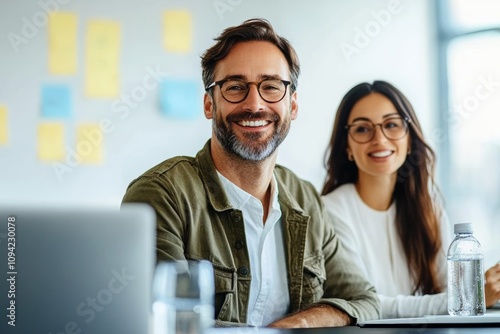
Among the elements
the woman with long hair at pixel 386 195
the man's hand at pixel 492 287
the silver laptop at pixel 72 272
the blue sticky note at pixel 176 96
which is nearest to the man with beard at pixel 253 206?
the blue sticky note at pixel 176 96

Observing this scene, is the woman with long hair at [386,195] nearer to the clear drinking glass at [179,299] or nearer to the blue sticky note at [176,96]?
the blue sticky note at [176,96]

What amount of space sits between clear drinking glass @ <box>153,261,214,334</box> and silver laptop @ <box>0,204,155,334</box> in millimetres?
62

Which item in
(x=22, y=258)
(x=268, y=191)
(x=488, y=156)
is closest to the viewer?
(x=22, y=258)

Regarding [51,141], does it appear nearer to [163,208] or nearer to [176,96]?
[176,96]

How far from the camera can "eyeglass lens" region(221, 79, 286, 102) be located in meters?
2.18

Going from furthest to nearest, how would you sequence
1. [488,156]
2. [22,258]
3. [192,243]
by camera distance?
[488,156] → [192,243] → [22,258]

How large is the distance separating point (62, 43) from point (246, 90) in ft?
1.98

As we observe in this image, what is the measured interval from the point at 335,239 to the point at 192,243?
1.67 ft

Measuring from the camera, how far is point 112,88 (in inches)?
92.7

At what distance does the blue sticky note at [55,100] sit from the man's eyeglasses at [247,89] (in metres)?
0.48

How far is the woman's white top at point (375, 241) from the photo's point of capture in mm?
2398

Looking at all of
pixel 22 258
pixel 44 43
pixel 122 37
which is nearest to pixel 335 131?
pixel 122 37

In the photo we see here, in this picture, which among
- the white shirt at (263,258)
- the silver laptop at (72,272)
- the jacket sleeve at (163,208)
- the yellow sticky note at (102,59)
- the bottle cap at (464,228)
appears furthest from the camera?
the yellow sticky note at (102,59)

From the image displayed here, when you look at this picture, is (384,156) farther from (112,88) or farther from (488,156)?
(112,88)
